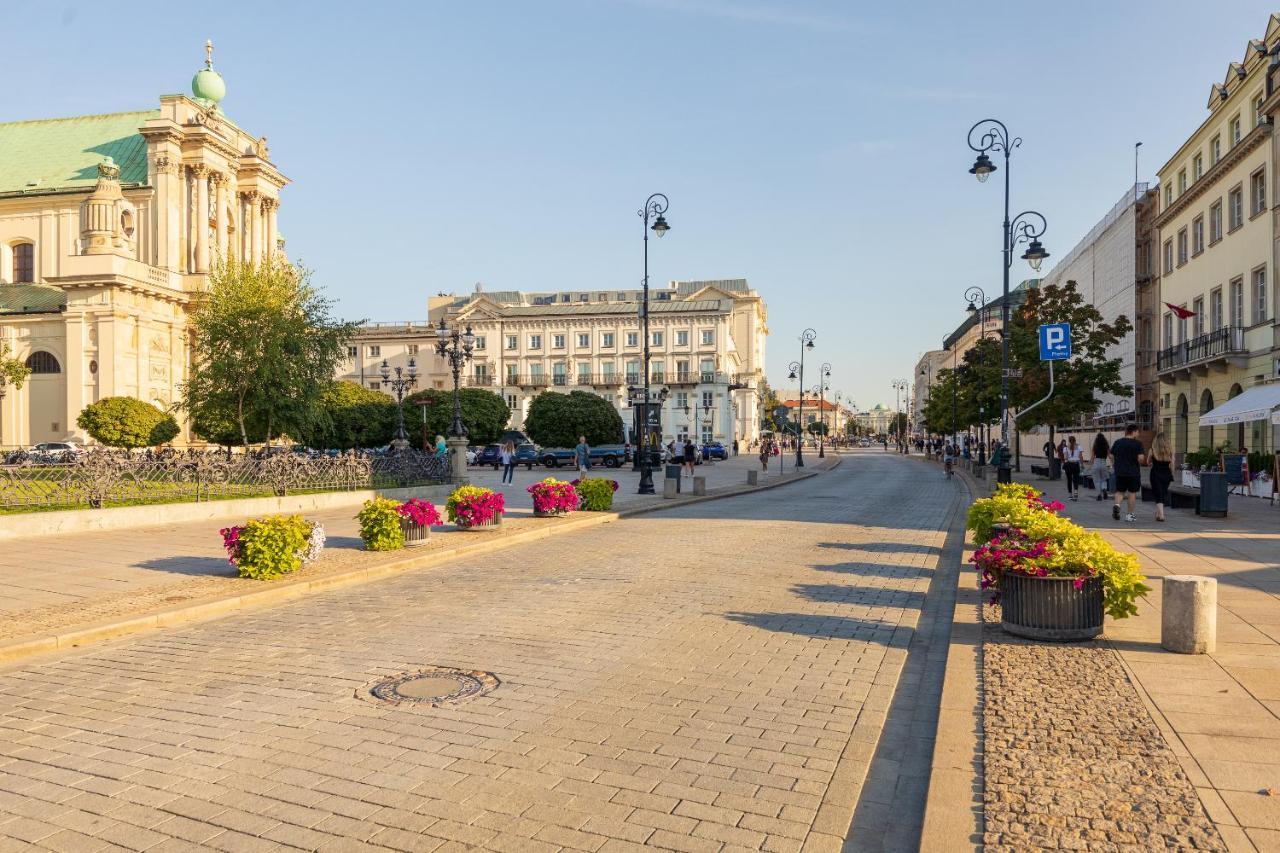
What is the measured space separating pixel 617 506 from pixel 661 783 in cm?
1821

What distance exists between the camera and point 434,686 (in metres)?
6.48

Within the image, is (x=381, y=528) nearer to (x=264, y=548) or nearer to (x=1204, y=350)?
(x=264, y=548)

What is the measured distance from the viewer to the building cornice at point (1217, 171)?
29.6 meters

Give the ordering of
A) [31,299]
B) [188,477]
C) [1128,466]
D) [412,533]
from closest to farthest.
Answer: [412,533]
[1128,466]
[188,477]
[31,299]

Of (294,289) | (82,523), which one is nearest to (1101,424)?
(294,289)

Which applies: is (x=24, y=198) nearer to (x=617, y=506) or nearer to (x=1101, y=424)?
(x=617, y=506)

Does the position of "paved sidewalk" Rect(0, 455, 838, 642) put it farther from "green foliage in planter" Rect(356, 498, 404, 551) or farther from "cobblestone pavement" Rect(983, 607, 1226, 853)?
"cobblestone pavement" Rect(983, 607, 1226, 853)

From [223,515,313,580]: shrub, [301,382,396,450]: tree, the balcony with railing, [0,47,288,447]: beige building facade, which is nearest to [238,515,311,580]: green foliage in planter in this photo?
[223,515,313,580]: shrub

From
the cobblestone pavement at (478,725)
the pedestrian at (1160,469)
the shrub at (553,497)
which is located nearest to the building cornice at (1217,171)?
the pedestrian at (1160,469)

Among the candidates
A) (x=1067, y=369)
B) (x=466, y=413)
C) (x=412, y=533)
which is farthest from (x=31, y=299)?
(x=1067, y=369)

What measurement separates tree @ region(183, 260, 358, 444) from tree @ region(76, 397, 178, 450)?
14.4 meters

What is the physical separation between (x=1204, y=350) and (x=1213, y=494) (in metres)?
19.0

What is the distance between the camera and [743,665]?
7098 mm

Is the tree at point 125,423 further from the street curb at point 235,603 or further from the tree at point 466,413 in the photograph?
the street curb at point 235,603
